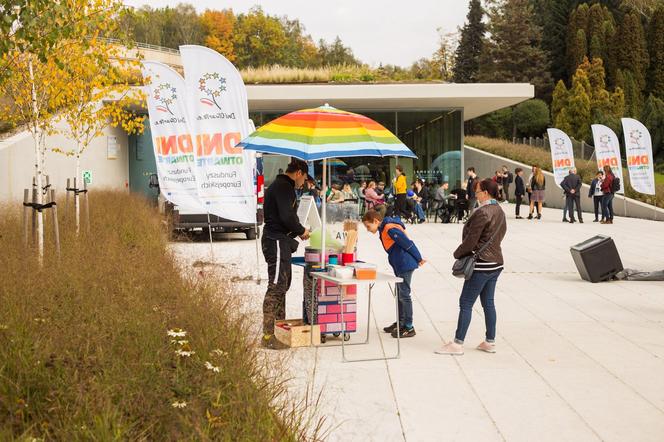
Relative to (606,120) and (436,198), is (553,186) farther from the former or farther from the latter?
(606,120)

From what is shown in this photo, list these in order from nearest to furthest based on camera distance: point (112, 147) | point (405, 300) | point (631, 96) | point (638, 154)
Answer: point (405, 300) < point (638, 154) < point (112, 147) < point (631, 96)

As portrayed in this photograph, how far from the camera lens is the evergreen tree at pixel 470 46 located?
79.2m

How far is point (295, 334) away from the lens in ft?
25.9

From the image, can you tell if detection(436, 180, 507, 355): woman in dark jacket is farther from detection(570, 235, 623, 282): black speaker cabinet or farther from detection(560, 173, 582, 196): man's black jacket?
detection(560, 173, 582, 196): man's black jacket

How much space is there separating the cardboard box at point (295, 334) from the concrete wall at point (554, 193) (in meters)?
22.9

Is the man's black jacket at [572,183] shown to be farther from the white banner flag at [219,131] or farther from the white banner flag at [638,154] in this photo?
the white banner flag at [219,131]

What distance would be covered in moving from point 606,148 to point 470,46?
56.0 m

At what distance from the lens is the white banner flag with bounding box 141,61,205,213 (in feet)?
43.8

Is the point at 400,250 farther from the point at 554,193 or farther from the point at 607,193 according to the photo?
the point at 554,193

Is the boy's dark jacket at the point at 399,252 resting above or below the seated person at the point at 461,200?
above

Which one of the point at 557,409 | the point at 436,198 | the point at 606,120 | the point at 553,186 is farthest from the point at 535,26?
the point at 557,409

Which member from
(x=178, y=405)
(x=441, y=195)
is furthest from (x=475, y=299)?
(x=441, y=195)

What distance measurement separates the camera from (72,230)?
493 inches

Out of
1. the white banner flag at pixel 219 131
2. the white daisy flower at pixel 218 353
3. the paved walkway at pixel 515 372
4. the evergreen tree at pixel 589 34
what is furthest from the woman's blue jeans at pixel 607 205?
the evergreen tree at pixel 589 34
